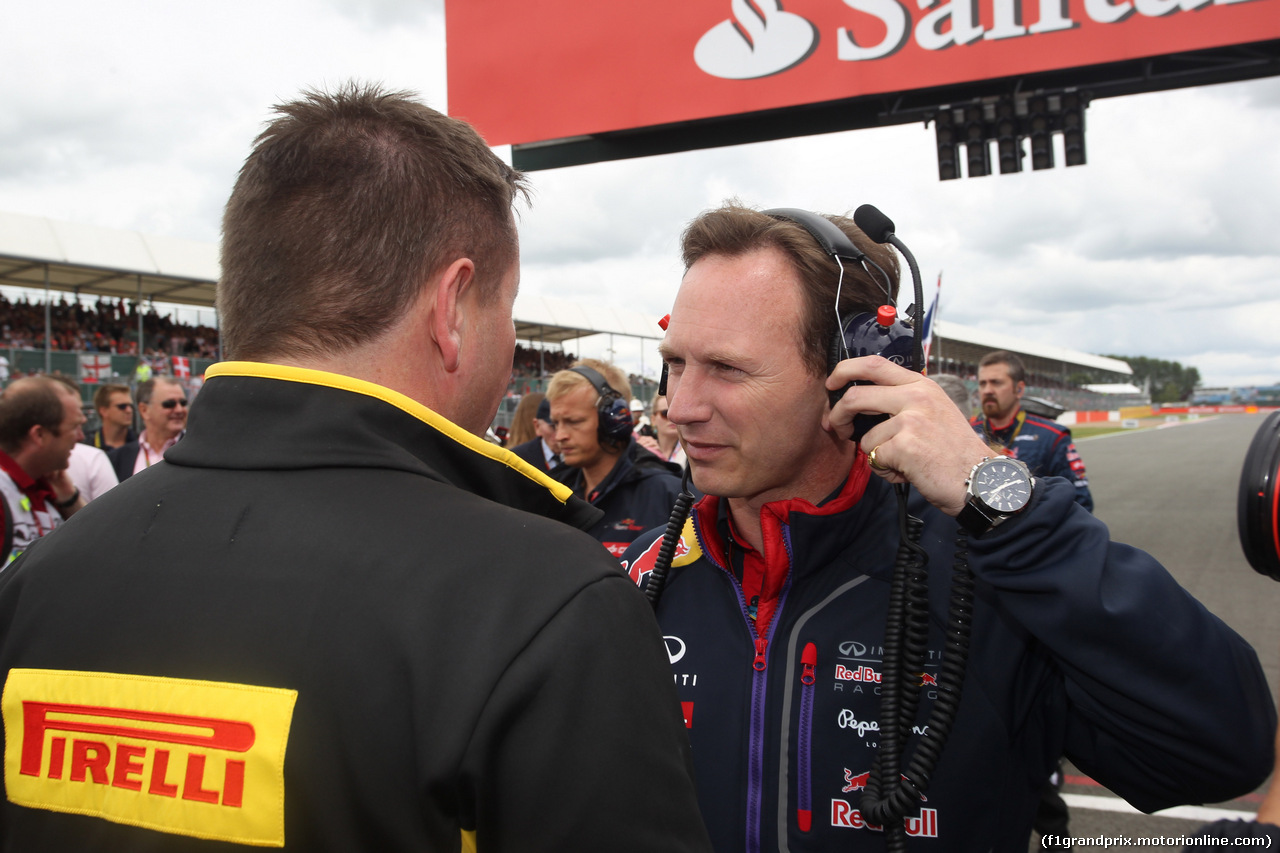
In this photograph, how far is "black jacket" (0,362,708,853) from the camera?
0.86m

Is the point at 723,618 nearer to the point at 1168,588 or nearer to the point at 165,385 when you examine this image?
the point at 1168,588

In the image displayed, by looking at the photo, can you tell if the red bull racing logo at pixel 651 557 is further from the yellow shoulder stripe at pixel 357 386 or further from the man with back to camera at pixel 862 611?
the yellow shoulder stripe at pixel 357 386

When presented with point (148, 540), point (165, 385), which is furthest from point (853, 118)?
point (148, 540)

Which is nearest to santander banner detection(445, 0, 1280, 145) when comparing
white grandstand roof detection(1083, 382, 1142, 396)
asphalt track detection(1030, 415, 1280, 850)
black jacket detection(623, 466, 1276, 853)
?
asphalt track detection(1030, 415, 1280, 850)

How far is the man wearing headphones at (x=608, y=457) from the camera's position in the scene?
4.67 metres

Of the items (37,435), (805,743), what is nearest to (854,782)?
(805,743)

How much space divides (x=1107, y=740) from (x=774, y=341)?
1023 millimetres

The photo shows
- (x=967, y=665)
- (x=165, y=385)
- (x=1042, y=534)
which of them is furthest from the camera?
(x=165, y=385)

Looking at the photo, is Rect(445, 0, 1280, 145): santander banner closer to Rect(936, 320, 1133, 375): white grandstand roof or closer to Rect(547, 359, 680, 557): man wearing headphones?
Rect(547, 359, 680, 557): man wearing headphones

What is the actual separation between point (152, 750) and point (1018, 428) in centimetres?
683

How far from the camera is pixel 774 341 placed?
180 centimetres

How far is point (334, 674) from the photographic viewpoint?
34.3 inches

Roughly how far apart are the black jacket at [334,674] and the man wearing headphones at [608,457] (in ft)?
11.8

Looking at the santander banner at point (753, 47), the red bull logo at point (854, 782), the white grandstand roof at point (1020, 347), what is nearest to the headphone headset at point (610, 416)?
the red bull logo at point (854, 782)
